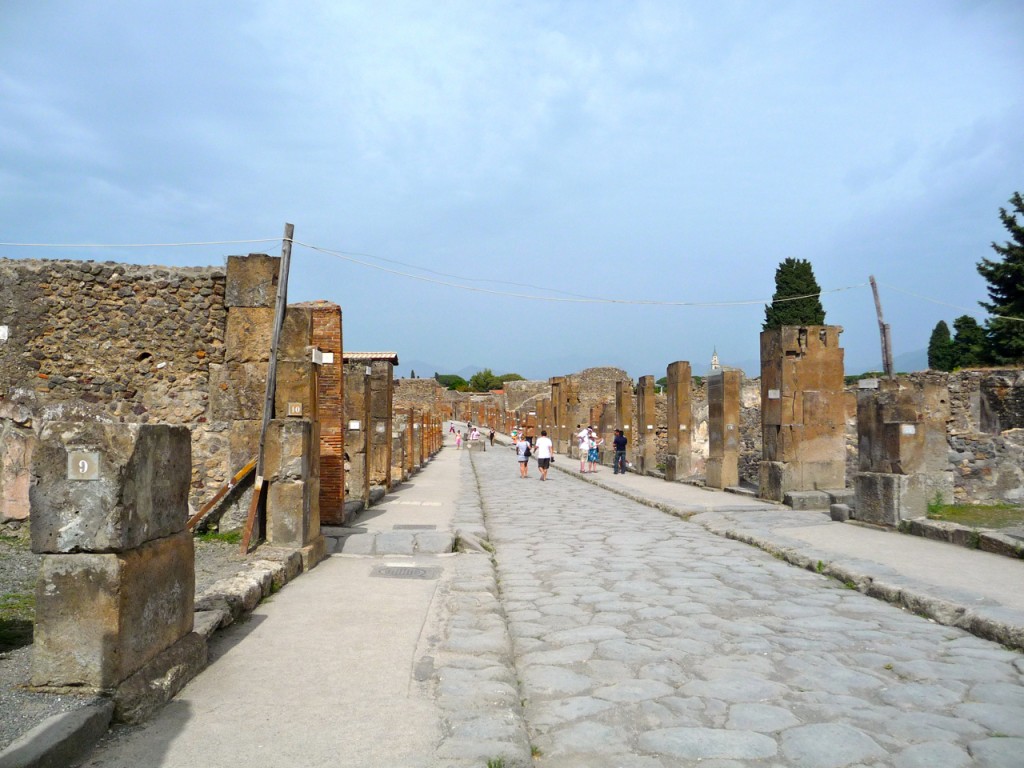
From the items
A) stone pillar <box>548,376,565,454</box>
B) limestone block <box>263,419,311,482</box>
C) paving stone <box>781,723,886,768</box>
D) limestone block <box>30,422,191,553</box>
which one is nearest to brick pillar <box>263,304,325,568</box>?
limestone block <box>263,419,311,482</box>

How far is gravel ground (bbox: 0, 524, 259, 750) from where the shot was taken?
10.4ft

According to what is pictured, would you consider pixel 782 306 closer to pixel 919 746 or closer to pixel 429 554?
pixel 429 554

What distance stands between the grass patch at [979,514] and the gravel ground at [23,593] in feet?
28.0

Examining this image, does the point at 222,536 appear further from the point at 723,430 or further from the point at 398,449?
the point at 723,430

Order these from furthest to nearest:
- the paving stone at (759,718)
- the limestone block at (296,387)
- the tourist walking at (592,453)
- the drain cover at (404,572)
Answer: the tourist walking at (592,453)
the limestone block at (296,387)
the drain cover at (404,572)
the paving stone at (759,718)

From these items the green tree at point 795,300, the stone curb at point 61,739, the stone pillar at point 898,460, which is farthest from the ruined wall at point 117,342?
the green tree at point 795,300

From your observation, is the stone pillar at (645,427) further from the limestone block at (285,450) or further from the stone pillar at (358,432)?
the limestone block at (285,450)

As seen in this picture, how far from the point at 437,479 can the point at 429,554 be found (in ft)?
38.5

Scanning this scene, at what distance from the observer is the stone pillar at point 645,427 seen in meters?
22.8

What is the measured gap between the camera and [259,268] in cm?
912

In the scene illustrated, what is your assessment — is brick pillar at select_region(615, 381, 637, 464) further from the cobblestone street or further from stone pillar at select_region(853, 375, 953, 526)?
the cobblestone street

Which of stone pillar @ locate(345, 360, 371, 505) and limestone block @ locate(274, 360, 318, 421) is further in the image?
stone pillar @ locate(345, 360, 371, 505)

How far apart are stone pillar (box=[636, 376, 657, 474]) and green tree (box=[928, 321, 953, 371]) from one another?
36.3 meters

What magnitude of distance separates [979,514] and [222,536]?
10355 mm
